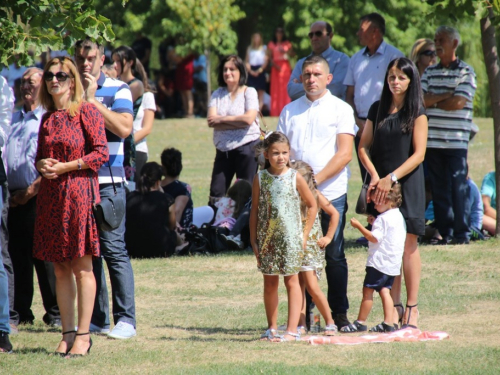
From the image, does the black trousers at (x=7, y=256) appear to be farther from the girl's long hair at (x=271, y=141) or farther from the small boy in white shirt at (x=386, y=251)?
the small boy in white shirt at (x=386, y=251)

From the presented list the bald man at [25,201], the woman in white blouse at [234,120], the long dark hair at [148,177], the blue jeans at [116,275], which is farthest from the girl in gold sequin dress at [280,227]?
the woman in white blouse at [234,120]

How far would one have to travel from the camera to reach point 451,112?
404 inches

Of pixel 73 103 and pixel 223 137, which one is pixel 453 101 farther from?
pixel 73 103

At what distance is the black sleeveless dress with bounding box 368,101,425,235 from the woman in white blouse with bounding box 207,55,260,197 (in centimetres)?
389

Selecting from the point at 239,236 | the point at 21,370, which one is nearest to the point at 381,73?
the point at 239,236

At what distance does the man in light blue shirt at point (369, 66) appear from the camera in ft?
33.6

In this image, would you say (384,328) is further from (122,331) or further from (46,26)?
(46,26)

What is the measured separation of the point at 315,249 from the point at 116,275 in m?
1.50

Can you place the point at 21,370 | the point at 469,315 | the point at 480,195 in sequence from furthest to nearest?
the point at 480,195
the point at 469,315
the point at 21,370

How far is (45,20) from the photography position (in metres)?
6.57

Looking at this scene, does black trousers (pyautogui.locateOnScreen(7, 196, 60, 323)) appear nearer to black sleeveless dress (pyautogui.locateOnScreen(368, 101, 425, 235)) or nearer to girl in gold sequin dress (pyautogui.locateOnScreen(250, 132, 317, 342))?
girl in gold sequin dress (pyautogui.locateOnScreen(250, 132, 317, 342))

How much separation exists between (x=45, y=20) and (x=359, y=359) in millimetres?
3387

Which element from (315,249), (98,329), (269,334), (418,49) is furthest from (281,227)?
(418,49)

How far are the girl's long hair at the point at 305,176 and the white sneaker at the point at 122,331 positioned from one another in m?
1.56
